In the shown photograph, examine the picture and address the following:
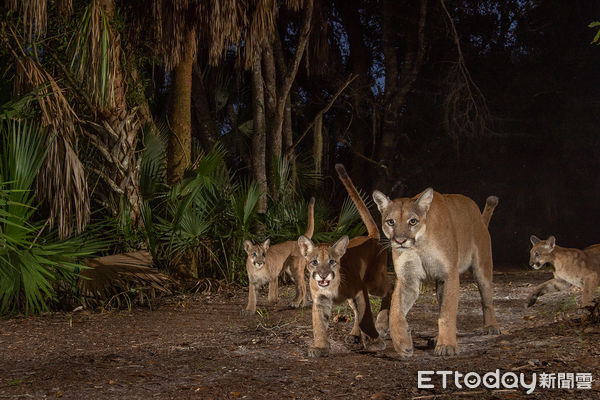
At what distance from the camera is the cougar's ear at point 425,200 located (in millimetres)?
4762

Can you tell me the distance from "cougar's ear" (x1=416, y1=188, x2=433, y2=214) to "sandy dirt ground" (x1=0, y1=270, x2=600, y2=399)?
1097mm

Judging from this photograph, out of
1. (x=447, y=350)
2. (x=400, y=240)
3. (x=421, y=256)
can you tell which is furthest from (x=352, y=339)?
(x=400, y=240)

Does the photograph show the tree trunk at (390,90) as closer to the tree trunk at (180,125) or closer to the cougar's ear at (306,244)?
the tree trunk at (180,125)

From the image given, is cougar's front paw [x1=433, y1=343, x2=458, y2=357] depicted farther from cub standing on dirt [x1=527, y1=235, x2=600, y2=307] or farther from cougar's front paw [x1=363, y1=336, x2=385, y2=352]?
cub standing on dirt [x1=527, y1=235, x2=600, y2=307]

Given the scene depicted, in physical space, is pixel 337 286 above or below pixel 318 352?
above

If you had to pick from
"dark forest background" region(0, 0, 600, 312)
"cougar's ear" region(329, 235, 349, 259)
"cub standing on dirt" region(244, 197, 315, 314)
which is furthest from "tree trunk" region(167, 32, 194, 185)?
"cougar's ear" region(329, 235, 349, 259)

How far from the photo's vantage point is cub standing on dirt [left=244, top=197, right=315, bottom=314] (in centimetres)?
811

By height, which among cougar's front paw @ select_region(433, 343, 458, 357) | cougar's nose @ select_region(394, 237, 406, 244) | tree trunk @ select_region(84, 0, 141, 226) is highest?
tree trunk @ select_region(84, 0, 141, 226)

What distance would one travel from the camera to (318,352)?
206 inches

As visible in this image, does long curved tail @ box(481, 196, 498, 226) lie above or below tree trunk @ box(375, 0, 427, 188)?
below

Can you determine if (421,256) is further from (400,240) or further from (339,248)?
(339,248)

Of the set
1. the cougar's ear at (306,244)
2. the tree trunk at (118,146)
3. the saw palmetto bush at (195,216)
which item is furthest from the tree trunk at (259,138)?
the cougar's ear at (306,244)

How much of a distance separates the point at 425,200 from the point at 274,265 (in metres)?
4.01

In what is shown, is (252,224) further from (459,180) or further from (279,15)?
(459,180)
